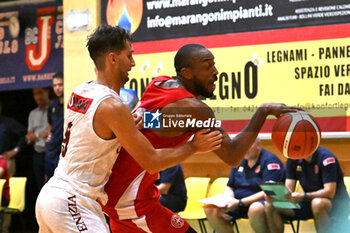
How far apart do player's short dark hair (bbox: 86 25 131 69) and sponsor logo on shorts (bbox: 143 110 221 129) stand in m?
0.43

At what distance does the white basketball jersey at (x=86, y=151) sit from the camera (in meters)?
3.15

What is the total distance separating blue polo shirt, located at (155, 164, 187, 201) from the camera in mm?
6685

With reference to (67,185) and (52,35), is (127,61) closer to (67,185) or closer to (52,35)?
(67,185)

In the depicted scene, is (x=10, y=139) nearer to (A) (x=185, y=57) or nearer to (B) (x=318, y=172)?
(B) (x=318, y=172)

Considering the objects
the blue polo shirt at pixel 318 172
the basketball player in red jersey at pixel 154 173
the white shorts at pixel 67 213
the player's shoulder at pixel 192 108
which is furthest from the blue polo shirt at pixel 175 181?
the white shorts at pixel 67 213

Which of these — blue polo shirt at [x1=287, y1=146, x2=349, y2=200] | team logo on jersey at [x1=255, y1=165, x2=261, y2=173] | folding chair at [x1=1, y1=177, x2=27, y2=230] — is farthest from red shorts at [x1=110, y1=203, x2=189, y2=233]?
folding chair at [x1=1, y1=177, x2=27, y2=230]

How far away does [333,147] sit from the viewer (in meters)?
6.70

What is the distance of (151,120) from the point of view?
3.53m

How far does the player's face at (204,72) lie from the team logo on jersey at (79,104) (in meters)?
0.76

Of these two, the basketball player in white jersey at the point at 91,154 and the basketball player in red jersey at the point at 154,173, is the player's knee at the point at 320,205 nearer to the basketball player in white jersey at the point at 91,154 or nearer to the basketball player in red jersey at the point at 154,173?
the basketball player in red jersey at the point at 154,173

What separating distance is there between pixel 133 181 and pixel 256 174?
3174mm

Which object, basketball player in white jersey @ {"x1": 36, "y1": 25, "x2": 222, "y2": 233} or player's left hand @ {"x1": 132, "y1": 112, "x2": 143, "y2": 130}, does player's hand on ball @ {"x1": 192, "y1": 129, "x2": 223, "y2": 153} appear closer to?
basketball player in white jersey @ {"x1": 36, "y1": 25, "x2": 222, "y2": 233}

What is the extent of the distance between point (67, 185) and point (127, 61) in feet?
2.55

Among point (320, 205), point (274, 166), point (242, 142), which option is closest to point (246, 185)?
point (274, 166)
